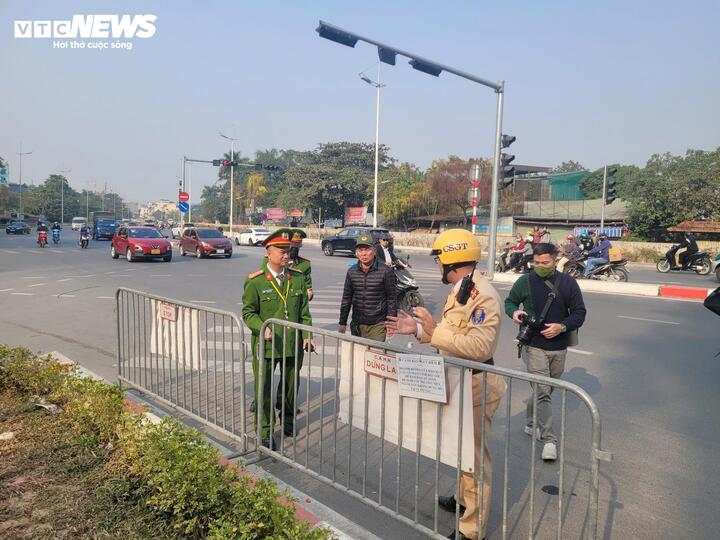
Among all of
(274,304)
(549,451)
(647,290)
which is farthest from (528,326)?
(647,290)

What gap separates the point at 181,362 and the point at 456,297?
269cm

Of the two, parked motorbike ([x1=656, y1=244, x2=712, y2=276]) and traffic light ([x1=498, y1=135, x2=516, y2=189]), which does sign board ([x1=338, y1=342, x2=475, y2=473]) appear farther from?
parked motorbike ([x1=656, y1=244, x2=712, y2=276])

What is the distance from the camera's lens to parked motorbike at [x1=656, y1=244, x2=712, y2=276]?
21.1 meters

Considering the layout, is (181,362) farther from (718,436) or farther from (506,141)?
(506,141)

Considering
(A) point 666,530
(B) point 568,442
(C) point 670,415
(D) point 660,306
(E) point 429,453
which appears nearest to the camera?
(E) point 429,453

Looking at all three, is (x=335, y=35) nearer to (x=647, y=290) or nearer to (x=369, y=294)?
(x=369, y=294)

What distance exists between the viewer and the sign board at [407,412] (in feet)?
9.25

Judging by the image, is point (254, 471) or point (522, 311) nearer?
point (254, 471)

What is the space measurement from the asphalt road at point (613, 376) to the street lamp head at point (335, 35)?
5697 mm

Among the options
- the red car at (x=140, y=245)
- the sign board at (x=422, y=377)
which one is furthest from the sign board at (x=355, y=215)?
the sign board at (x=422, y=377)

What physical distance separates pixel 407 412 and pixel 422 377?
10.9 inches

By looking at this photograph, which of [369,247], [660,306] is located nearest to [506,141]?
[660,306]

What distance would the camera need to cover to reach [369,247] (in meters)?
5.69

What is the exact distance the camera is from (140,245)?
22188 mm
